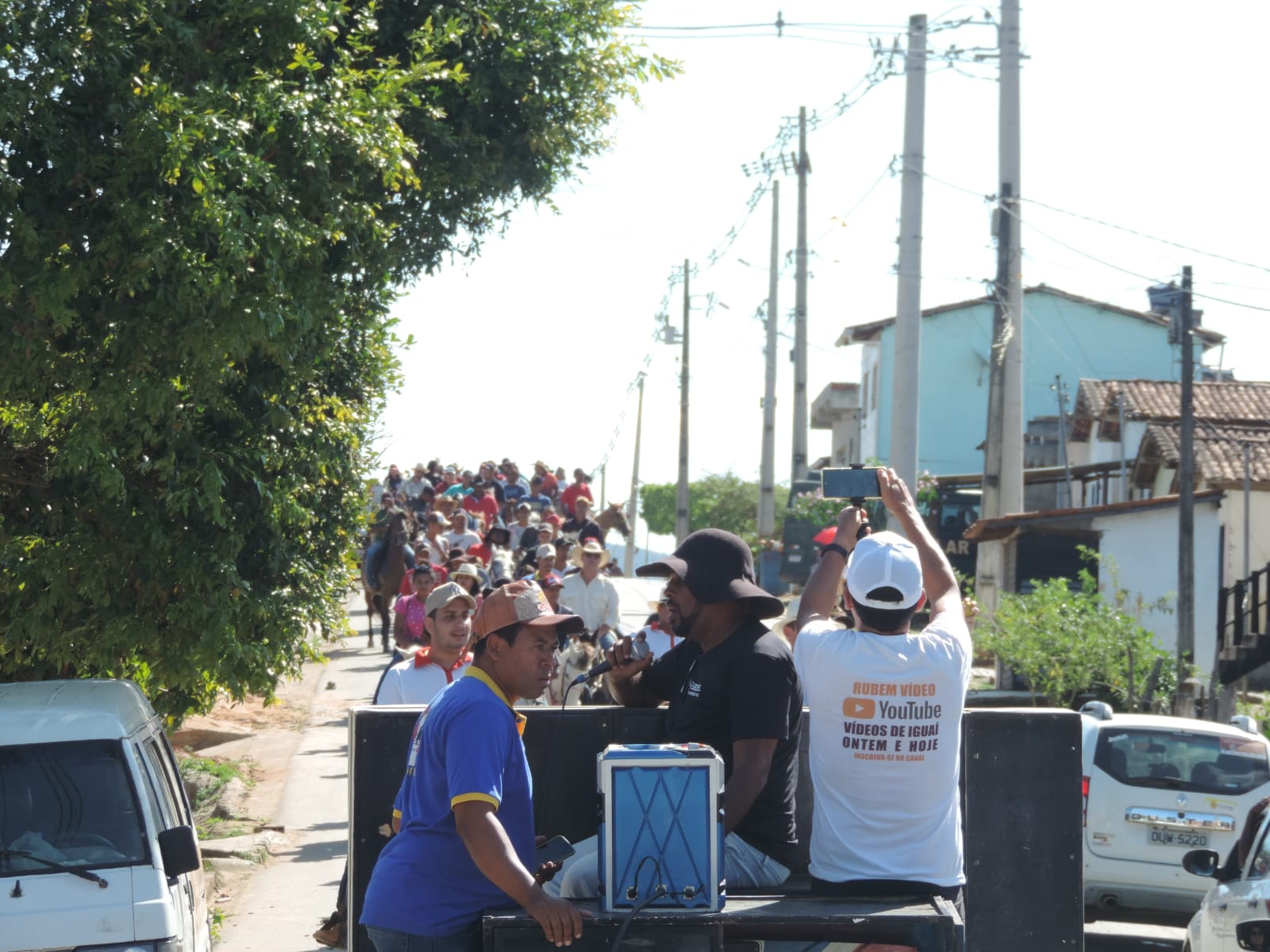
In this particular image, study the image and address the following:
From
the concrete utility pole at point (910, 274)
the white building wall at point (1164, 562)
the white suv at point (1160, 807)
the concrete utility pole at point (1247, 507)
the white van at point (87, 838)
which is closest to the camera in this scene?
the white van at point (87, 838)

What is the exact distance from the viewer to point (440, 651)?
791 centimetres

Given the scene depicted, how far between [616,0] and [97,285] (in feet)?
20.4

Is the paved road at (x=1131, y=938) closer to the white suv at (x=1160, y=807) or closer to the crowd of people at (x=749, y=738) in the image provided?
the white suv at (x=1160, y=807)

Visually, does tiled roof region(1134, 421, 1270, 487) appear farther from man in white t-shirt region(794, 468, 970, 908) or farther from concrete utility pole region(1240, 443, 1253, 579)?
man in white t-shirt region(794, 468, 970, 908)

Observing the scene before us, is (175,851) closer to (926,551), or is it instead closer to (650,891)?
(650,891)

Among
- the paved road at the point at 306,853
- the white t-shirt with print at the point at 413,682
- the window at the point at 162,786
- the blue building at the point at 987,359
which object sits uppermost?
the blue building at the point at 987,359

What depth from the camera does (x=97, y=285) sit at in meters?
7.11

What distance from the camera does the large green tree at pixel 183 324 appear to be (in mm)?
6883

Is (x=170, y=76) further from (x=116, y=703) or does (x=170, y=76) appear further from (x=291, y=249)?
(x=116, y=703)

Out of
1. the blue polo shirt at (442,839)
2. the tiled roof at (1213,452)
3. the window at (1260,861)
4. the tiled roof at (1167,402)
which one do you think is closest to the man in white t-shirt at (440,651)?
the blue polo shirt at (442,839)

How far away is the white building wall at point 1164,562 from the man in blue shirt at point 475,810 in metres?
22.0

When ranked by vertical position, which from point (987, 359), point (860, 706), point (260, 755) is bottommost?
point (260, 755)

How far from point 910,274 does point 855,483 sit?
505 inches

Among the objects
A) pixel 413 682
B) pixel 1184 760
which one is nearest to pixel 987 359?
pixel 1184 760
